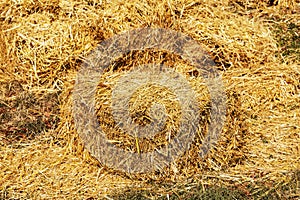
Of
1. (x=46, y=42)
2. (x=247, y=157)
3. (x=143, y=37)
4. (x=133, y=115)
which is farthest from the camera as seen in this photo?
(x=46, y=42)

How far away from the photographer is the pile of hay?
4.74m

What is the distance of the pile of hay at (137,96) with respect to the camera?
4.74m

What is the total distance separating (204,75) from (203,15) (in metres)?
1.47

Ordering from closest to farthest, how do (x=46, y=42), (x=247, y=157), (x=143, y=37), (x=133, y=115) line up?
(x=133, y=115) → (x=247, y=157) → (x=143, y=37) → (x=46, y=42)

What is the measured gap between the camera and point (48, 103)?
6.19 m

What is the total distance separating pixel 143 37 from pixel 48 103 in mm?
1334

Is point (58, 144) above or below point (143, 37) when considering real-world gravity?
below

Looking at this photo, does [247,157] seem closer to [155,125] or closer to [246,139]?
[246,139]

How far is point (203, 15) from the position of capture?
6664mm

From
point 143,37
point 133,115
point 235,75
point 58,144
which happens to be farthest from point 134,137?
point 235,75

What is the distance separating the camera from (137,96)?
4711mm

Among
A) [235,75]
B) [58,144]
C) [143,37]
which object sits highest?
[143,37]

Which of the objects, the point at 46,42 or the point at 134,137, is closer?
the point at 134,137

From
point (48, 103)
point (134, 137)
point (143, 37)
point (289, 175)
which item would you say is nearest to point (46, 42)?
point (48, 103)
